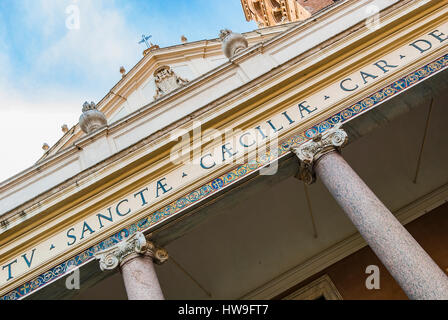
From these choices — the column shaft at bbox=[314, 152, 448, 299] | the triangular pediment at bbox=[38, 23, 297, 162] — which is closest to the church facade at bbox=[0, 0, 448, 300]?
the column shaft at bbox=[314, 152, 448, 299]

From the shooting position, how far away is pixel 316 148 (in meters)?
6.47

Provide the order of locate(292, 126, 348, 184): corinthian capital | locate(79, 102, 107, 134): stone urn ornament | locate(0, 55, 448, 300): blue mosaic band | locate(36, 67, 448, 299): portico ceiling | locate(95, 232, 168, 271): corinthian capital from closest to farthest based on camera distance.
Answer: locate(95, 232, 168, 271): corinthian capital → locate(292, 126, 348, 184): corinthian capital → locate(0, 55, 448, 300): blue mosaic band → locate(36, 67, 448, 299): portico ceiling → locate(79, 102, 107, 134): stone urn ornament

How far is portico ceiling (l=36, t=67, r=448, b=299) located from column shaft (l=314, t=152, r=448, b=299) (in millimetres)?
2566

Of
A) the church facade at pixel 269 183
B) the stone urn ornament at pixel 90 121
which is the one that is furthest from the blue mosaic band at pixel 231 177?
the stone urn ornament at pixel 90 121

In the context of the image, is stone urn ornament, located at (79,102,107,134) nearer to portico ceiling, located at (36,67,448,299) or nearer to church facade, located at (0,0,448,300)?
church facade, located at (0,0,448,300)

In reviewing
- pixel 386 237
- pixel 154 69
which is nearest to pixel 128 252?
pixel 386 237

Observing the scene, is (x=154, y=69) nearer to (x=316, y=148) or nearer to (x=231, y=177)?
(x=231, y=177)

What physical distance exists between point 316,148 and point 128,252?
285 centimetres

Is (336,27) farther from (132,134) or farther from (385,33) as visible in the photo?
(132,134)

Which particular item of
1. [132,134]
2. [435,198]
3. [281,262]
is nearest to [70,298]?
[132,134]

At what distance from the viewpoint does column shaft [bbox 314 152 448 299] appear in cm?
486

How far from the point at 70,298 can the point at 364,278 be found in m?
5.20

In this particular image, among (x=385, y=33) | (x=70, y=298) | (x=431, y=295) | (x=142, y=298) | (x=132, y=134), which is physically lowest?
(x=431, y=295)

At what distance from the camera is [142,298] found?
219 inches
